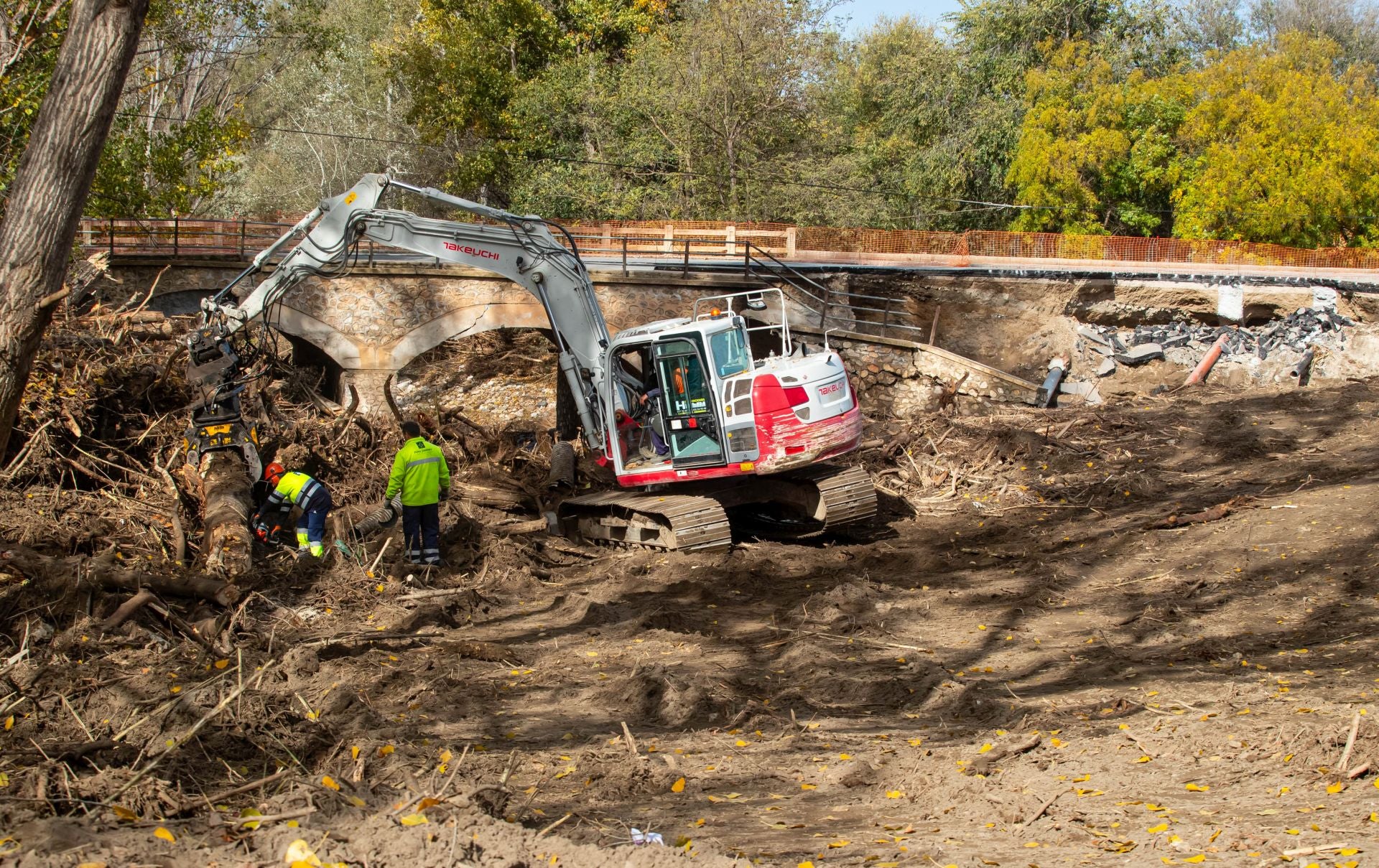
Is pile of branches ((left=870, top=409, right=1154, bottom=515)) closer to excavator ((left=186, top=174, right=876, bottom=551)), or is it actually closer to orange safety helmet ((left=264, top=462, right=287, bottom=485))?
excavator ((left=186, top=174, right=876, bottom=551))

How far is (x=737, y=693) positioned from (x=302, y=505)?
5.27 metres

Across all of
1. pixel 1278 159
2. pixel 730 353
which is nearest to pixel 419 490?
pixel 730 353

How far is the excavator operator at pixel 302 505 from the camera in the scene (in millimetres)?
10672

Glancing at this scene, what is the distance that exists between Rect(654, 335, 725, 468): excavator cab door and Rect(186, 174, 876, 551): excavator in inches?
0.5

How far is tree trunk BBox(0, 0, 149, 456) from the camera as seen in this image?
6.03 m

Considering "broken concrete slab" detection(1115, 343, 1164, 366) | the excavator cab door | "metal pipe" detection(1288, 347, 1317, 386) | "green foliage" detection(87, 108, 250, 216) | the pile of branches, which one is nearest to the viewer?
the excavator cab door

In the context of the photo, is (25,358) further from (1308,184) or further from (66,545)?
(1308,184)

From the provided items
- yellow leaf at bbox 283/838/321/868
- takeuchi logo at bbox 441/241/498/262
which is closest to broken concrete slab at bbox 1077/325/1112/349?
takeuchi logo at bbox 441/241/498/262

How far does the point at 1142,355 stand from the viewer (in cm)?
2134

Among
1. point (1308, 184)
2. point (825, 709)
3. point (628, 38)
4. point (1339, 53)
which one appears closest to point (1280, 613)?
point (825, 709)

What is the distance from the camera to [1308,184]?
108ft

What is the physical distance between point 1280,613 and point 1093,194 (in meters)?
30.8

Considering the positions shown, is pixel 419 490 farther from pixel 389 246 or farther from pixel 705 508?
pixel 389 246

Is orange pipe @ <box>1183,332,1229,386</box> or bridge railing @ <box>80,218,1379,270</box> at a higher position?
bridge railing @ <box>80,218,1379,270</box>
